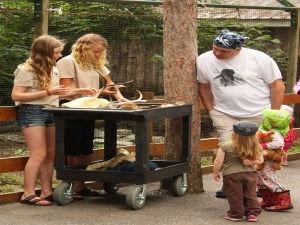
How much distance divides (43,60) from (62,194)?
51.5 inches

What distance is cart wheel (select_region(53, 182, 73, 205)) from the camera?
8.51 meters

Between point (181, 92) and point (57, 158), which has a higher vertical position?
point (181, 92)

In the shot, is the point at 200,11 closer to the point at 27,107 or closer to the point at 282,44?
the point at 282,44

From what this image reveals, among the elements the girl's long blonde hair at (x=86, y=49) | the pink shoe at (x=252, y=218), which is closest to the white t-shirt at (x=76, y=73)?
the girl's long blonde hair at (x=86, y=49)

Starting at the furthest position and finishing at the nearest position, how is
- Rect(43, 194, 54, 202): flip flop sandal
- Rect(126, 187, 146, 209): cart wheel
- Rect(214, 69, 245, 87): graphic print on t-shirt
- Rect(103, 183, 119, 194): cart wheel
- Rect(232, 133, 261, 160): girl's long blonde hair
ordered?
Rect(103, 183, 119, 194): cart wheel, Rect(43, 194, 54, 202): flip flop sandal, Rect(214, 69, 245, 87): graphic print on t-shirt, Rect(126, 187, 146, 209): cart wheel, Rect(232, 133, 261, 160): girl's long blonde hair

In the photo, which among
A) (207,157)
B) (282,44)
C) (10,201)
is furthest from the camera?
(282,44)

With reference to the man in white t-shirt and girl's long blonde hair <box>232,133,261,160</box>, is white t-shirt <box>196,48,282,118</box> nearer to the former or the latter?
the man in white t-shirt

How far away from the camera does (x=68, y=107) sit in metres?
8.45

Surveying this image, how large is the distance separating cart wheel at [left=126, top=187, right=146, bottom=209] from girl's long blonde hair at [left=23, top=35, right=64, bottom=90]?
1.30m

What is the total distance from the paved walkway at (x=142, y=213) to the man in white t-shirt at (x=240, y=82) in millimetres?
785

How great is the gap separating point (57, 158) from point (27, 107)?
0.57 metres

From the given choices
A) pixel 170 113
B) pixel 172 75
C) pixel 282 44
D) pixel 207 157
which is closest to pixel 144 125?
pixel 170 113

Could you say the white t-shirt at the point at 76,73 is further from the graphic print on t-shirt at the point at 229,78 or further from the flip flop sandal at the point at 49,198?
the graphic print on t-shirt at the point at 229,78

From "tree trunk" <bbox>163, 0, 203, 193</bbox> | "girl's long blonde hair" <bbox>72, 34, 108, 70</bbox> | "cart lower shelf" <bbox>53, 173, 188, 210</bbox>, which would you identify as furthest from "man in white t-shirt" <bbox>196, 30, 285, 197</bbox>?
"girl's long blonde hair" <bbox>72, 34, 108, 70</bbox>
